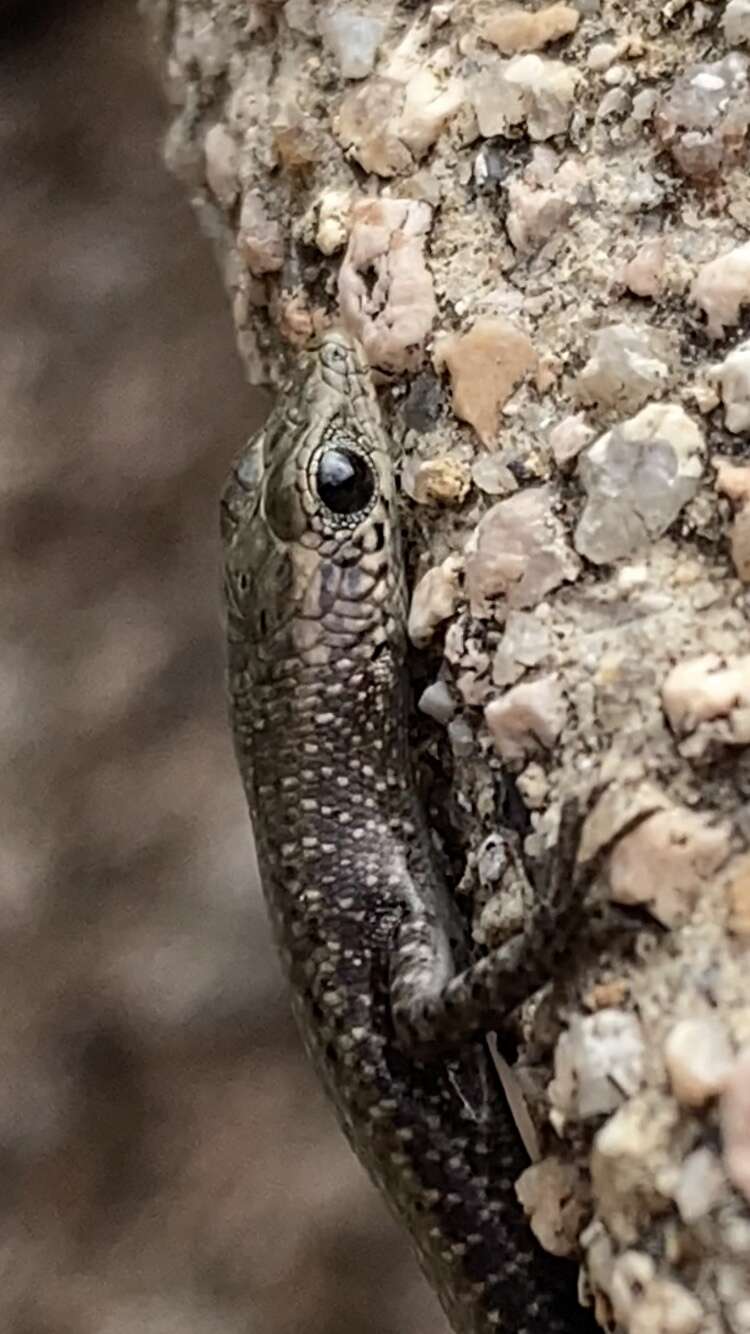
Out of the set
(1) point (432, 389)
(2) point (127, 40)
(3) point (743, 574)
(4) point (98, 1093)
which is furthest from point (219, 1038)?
(2) point (127, 40)

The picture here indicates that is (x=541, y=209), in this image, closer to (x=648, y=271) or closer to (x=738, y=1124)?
(x=648, y=271)

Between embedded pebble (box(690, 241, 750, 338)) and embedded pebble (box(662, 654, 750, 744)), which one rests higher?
embedded pebble (box(690, 241, 750, 338))

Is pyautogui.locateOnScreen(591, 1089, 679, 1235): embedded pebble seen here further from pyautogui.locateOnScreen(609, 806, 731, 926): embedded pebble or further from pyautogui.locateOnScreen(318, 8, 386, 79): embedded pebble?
pyautogui.locateOnScreen(318, 8, 386, 79): embedded pebble

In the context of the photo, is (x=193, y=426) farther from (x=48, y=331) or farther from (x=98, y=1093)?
(x=98, y=1093)

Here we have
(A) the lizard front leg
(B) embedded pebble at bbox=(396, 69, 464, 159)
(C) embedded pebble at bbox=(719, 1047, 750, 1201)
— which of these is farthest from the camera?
(B) embedded pebble at bbox=(396, 69, 464, 159)

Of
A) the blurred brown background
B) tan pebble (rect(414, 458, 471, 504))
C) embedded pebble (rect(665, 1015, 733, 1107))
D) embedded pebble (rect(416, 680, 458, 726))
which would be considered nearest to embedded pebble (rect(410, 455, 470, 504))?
tan pebble (rect(414, 458, 471, 504))

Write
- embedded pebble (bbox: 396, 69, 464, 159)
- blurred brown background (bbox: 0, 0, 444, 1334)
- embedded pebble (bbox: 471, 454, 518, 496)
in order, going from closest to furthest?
embedded pebble (bbox: 471, 454, 518, 496), embedded pebble (bbox: 396, 69, 464, 159), blurred brown background (bbox: 0, 0, 444, 1334)

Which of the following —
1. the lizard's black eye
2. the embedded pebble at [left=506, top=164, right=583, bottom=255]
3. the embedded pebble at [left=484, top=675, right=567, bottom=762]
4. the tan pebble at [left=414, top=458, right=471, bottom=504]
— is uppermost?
the embedded pebble at [left=506, top=164, right=583, bottom=255]

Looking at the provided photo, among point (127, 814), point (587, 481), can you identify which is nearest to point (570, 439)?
point (587, 481)
